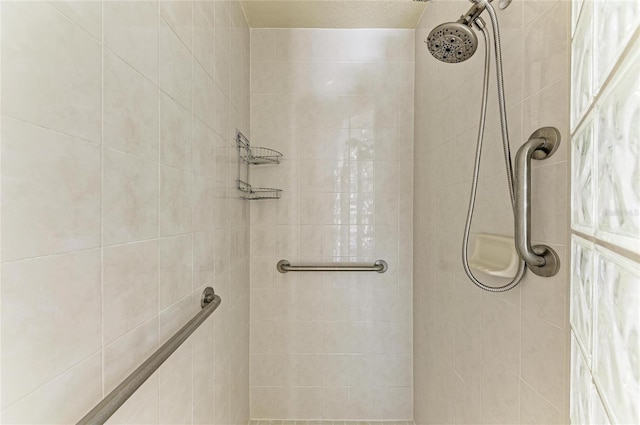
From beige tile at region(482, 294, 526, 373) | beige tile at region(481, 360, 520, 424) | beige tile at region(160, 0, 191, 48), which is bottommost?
beige tile at region(481, 360, 520, 424)

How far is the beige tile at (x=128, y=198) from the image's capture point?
0.66 metres

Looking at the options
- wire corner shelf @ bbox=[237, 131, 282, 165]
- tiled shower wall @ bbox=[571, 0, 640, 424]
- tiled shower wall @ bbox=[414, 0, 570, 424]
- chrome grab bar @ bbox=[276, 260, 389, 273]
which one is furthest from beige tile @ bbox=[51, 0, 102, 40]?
chrome grab bar @ bbox=[276, 260, 389, 273]

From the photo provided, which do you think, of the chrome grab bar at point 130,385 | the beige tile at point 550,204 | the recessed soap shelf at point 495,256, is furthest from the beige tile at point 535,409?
the chrome grab bar at point 130,385

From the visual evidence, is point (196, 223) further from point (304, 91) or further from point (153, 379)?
point (304, 91)

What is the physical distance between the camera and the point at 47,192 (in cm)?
51

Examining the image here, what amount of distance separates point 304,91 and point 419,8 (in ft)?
2.54

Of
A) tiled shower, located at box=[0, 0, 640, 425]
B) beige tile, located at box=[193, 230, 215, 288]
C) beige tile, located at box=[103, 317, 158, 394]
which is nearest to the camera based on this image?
tiled shower, located at box=[0, 0, 640, 425]

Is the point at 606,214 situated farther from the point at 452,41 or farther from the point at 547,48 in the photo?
the point at 452,41

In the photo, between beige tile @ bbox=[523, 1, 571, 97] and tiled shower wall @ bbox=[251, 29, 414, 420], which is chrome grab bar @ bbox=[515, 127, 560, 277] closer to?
beige tile @ bbox=[523, 1, 571, 97]

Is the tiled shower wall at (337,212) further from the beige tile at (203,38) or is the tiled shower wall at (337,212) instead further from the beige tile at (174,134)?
the beige tile at (174,134)

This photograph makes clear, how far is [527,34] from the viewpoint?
93 centimetres

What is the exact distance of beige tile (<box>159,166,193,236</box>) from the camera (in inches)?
35.2

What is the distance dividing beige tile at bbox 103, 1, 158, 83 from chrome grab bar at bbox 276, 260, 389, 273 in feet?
4.39

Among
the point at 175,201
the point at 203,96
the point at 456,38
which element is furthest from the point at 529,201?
the point at 203,96
